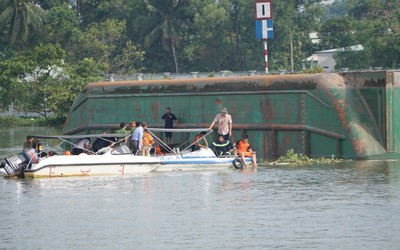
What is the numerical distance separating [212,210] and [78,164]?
6.87m

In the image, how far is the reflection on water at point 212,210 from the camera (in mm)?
21125

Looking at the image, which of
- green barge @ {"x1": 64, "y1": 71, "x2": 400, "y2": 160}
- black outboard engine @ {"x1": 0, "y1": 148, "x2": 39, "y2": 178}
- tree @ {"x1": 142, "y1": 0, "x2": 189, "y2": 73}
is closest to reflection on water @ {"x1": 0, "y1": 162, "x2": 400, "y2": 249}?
black outboard engine @ {"x1": 0, "y1": 148, "x2": 39, "y2": 178}

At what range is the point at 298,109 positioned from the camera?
1363 inches

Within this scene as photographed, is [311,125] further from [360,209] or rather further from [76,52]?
[76,52]

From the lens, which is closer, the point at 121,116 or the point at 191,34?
the point at 121,116

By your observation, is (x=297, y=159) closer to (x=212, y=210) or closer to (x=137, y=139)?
(x=137, y=139)

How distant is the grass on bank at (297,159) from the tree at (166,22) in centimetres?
6291

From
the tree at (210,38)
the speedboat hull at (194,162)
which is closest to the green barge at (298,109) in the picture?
the speedboat hull at (194,162)

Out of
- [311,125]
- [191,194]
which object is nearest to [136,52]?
[311,125]

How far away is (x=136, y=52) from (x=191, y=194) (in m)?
67.8

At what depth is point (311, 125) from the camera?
3431 cm

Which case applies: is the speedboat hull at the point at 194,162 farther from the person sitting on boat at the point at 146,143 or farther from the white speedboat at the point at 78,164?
the person sitting on boat at the point at 146,143

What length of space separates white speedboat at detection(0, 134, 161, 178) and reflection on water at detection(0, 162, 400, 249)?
0.30 metres

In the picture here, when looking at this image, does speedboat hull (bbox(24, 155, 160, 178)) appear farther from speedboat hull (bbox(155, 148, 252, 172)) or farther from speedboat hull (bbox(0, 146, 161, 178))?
speedboat hull (bbox(155, 148, 252, 172))
